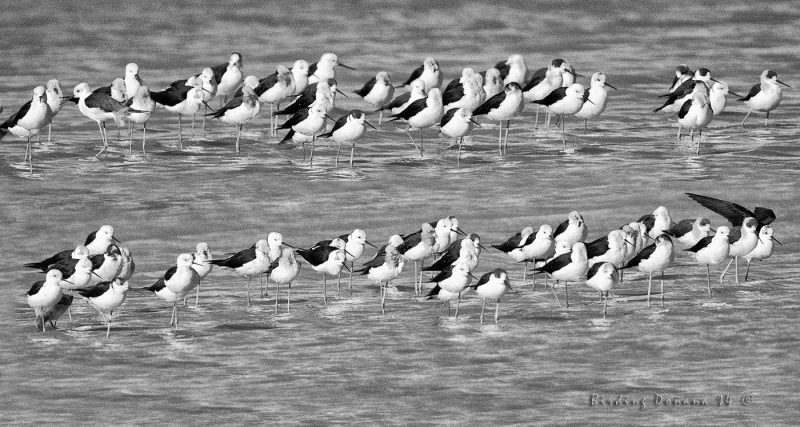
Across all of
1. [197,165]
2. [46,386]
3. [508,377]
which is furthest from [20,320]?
[197,165]

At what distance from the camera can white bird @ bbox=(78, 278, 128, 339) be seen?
1695 centimetres

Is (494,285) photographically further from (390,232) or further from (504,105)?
(504,105)

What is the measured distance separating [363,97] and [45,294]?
1293 centimetres

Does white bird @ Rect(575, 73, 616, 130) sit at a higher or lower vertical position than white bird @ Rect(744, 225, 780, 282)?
higher

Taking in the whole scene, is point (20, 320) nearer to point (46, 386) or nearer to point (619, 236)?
point (46, 386)

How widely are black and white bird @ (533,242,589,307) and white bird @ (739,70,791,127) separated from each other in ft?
36.5

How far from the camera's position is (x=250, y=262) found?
1836 cm

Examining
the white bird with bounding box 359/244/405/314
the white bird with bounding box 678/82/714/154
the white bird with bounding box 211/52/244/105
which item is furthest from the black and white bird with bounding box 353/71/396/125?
the white bird with bounding box 359/244/405/314

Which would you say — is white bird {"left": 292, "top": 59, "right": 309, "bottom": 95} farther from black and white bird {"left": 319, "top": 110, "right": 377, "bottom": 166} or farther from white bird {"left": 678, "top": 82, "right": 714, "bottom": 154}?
white bird {"left": 678, "top": 82, "right": 714, "bottom": 154}

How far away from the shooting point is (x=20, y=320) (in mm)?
17500

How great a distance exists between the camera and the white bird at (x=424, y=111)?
1028 inches

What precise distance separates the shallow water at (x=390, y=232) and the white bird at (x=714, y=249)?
1.15 feet

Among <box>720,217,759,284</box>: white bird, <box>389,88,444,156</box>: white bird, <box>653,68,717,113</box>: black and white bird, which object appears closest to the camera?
<box>720,217,759,284</box>: white bird

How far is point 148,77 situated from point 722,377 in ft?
66.3
